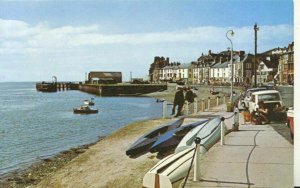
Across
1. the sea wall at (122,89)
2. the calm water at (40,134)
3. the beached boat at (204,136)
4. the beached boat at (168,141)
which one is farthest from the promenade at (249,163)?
the sea wall at (122,89)

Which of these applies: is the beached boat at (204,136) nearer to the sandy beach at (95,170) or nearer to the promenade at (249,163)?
the promenade at (249,163)

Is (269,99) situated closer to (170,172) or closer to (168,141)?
(168,141)

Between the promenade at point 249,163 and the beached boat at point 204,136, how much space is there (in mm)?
235

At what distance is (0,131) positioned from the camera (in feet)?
63.1

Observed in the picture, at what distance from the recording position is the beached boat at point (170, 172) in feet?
19.5

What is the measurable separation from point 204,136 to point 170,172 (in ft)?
6.58

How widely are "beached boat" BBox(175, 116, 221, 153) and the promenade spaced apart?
0.77ft

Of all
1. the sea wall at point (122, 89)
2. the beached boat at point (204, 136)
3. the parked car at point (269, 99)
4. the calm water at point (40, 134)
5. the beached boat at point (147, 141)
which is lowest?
the calm water at point (40, 134)

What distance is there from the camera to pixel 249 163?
20.3ft

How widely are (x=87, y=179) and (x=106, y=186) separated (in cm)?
81

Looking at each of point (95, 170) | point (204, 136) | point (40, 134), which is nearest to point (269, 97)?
point (204, 136)

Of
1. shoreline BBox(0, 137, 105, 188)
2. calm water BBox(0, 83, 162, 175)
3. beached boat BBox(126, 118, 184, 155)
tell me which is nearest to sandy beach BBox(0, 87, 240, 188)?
shoreline BBox(0, 137, 105, 188)

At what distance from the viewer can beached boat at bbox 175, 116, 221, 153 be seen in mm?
7816

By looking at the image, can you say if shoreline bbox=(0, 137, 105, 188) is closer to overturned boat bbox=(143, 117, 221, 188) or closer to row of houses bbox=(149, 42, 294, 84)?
overturned boat bbox=(143, 117, 221, 188)
